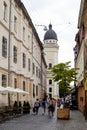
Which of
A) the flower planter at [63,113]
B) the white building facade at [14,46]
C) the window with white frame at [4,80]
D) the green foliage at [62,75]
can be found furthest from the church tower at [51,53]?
the flower planter at [63,113]

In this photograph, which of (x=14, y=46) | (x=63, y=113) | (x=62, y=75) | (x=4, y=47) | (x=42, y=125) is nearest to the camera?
(x=42, y=125)

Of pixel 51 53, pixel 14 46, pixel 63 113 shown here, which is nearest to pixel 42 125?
pixel 63 113

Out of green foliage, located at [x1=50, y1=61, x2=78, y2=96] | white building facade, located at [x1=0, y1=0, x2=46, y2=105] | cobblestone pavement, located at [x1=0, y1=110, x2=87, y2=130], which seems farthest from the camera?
green foliage, located at [x1=50, y1=61, x2=78, y2=96]

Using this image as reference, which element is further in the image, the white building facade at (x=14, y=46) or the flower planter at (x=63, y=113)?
the white building facade at (x=14, y=46)

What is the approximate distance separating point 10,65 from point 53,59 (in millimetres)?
91885

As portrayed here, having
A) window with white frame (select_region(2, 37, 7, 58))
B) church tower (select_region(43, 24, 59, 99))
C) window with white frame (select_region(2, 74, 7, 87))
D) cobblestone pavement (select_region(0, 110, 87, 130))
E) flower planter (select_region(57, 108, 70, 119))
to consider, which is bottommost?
cobblestone pavement (select_region(0, 110, 87, 130))

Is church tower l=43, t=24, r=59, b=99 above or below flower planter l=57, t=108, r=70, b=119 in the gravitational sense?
above

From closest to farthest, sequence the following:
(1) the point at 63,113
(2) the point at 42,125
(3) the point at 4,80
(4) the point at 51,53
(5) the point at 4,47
Answer: 1. (2) the point at 42,125
2. (1) the point at 63,113
3. (3) the point at 4,80
4. (5) the point at 4,47
5. (4) the point at 51,53

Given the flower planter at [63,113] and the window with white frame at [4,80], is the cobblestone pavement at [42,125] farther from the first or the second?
the window with white frame at [4,80]

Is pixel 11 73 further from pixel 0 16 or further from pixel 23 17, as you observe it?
pixel 23 17

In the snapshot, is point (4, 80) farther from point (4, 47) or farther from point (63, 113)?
point (63, 113)

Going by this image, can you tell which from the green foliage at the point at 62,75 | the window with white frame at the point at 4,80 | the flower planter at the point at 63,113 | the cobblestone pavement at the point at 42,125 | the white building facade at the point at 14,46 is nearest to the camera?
the cobblestone pavement at the point at 42,125

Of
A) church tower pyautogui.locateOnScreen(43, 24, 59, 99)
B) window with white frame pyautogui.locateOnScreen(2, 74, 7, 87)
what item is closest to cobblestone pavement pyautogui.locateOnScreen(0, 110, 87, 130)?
window with white frame pyautogui.locateOnScreen(2, 74, 7, 87)

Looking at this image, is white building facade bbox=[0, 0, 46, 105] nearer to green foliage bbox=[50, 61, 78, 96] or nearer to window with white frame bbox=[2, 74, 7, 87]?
window with white frame bbox=[2, 74, 7, 87]
